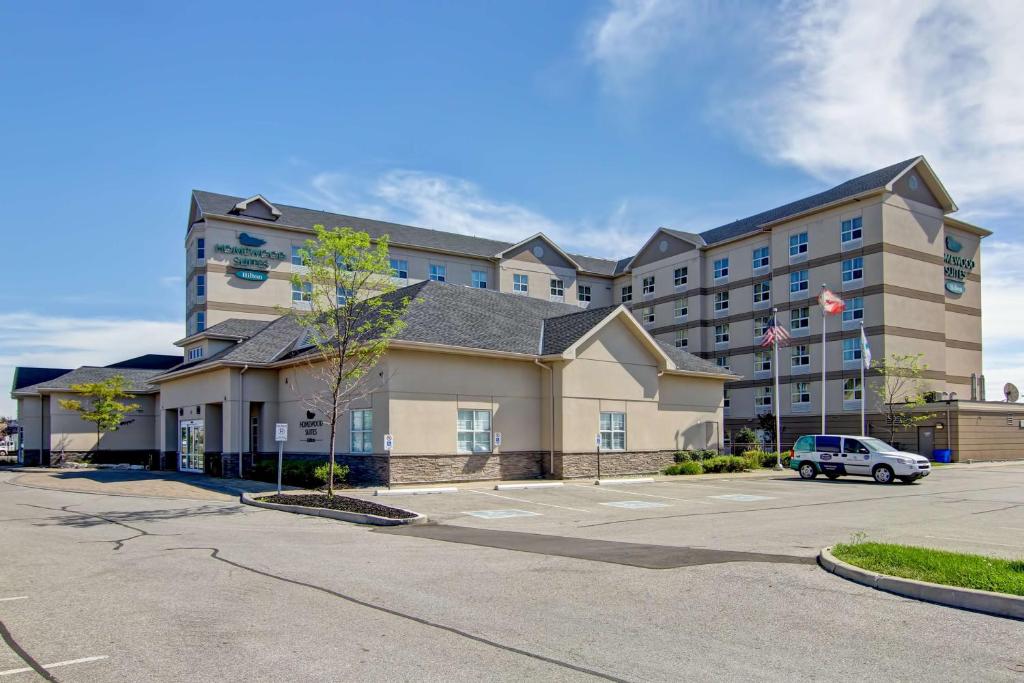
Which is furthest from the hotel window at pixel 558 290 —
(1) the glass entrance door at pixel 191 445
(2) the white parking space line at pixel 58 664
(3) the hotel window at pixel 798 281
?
(2) the white parking space line at pixel 58 664

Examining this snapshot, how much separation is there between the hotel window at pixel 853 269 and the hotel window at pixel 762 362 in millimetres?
8209

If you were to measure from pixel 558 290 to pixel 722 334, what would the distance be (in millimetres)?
13628

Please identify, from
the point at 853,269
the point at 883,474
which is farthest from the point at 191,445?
the point at 853,269

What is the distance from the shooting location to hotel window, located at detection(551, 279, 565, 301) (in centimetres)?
6669

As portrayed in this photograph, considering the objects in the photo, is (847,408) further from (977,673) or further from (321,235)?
(977,673)

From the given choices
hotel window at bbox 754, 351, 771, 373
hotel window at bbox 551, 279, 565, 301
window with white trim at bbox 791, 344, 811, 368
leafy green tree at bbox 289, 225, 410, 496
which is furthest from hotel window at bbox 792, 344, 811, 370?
leafy green tree at bbox 289, 225, 410, 496

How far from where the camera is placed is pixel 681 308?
64.9 metres

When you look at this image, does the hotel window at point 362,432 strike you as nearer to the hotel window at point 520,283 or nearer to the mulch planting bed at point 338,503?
the mulch planting bed at point 338,503

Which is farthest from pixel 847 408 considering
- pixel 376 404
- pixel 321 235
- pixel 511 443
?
pixel 321 235

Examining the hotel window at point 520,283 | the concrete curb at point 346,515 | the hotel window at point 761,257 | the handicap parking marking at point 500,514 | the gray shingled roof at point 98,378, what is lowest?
the handicap parking marking at point 500,514

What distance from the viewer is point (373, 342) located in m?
23.2

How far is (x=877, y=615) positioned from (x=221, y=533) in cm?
1210

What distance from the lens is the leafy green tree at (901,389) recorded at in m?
47.9

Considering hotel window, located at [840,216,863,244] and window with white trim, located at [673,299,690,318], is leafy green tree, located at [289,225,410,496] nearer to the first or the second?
hotel window, located at [840,216,863,244]
